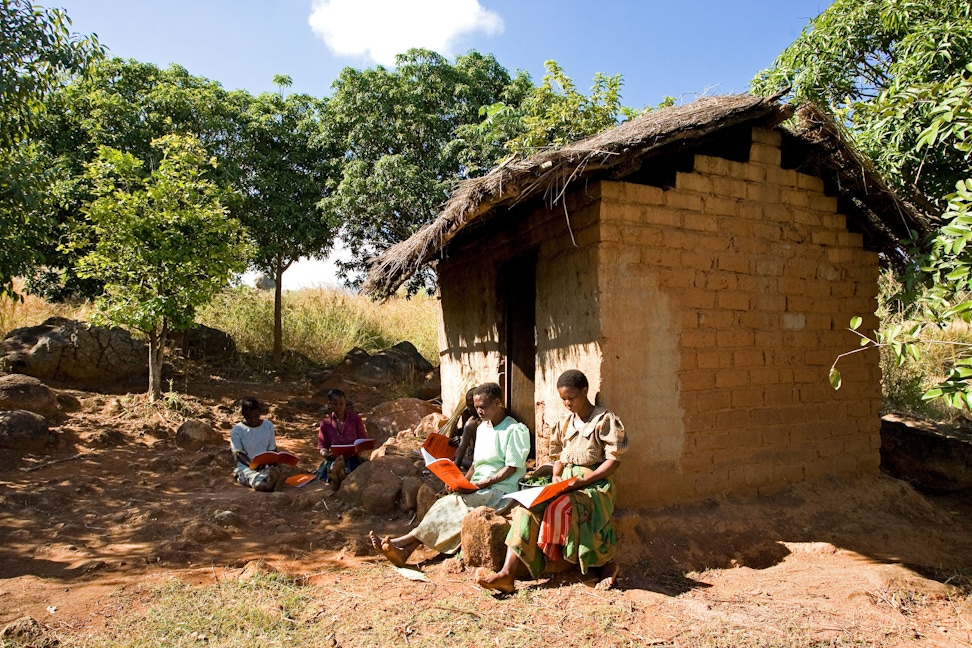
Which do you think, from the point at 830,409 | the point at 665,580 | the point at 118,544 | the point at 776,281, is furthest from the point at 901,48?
the point at 118,544

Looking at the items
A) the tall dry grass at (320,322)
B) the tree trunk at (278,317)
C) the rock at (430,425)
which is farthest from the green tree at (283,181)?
the rock at (430,425)

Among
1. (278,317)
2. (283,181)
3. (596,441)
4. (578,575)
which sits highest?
(283,181)

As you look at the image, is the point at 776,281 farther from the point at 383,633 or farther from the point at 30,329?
the point at 30,329

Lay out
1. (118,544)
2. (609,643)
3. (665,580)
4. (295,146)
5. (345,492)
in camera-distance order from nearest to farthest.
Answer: (609,643) → (665,580) → (118,544) → (345,492) → (295,146)

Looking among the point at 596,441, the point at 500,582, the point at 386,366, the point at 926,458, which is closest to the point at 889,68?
the point at 926,458

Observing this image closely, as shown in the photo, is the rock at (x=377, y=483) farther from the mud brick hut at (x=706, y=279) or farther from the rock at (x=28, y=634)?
the rock at (x=28, y=634)

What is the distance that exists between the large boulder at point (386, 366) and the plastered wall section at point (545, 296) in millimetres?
5207

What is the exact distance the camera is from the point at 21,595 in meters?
3.73

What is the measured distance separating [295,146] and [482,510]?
1048 cm

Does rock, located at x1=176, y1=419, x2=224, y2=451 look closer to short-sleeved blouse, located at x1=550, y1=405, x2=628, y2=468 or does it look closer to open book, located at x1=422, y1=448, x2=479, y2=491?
open book, located at x1=422, y1=448, x2=479, y2=491

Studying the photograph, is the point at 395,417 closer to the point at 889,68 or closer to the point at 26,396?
the point at 26,396

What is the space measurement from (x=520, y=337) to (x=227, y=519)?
3097 mm

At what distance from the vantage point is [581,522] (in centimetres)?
398

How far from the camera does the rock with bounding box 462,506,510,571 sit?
4141 millimetres
